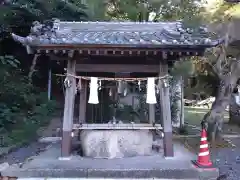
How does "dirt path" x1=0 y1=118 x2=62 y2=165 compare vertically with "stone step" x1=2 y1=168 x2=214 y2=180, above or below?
above

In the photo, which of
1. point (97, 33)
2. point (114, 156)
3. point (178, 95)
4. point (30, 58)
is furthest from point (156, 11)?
point (114, 156)

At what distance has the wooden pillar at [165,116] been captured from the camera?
8.67 metres

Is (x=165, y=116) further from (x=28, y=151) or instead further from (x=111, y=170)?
(x=28, y=151)

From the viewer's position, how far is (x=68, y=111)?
28.4 ft

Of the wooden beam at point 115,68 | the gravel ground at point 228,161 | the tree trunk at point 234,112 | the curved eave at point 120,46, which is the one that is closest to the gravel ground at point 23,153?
the wooden beam at point 115,68

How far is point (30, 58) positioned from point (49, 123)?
3.47 metres

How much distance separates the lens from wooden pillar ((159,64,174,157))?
8.67 m

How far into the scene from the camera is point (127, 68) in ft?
28.8

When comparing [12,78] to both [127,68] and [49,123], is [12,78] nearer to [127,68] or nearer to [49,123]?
[49,123]

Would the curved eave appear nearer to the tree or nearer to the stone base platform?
the stone base platform

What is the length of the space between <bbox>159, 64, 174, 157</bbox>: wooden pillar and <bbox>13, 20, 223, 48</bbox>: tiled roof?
0.93 metres

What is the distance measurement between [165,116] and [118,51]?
2.07 meters

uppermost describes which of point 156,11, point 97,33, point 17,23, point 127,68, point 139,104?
point 156,11

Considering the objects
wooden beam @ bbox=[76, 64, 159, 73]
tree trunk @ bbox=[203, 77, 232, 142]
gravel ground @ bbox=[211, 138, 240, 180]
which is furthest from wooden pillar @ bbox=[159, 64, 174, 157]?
tree trunk @ bbox=[203, 77, 232, 142]
